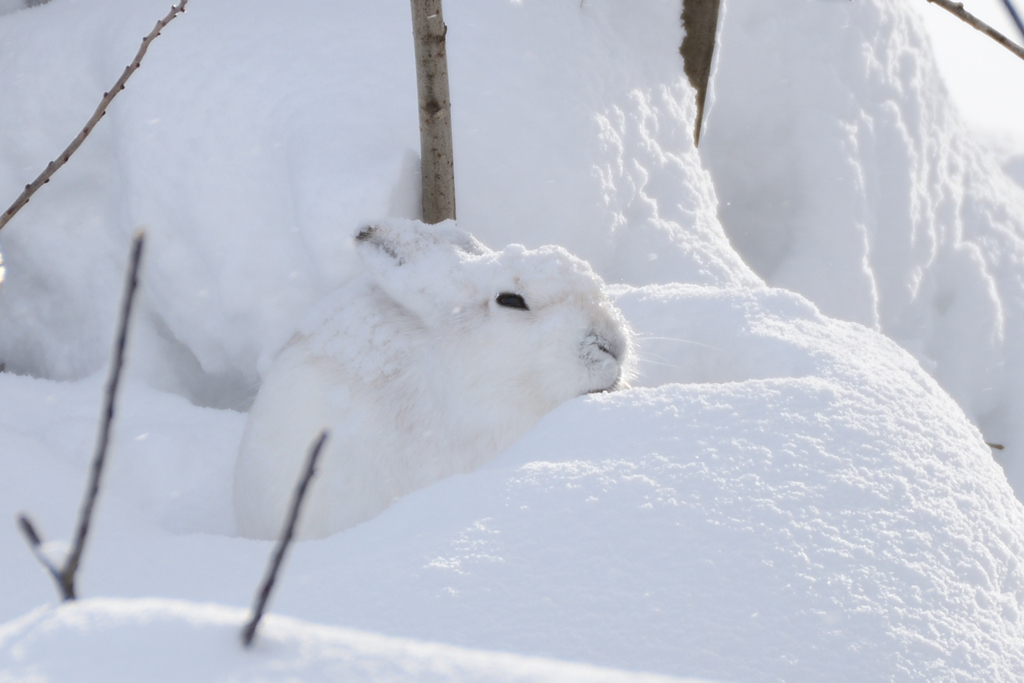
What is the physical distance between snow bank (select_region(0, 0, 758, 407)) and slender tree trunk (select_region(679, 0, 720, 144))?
513mm

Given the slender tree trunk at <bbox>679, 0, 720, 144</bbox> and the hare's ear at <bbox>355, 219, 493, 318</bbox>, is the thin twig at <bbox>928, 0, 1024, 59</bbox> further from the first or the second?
the slender tree trunk at <bbox>679, 0, 720, 144</bbox>

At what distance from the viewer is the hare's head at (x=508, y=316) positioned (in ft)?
7.59

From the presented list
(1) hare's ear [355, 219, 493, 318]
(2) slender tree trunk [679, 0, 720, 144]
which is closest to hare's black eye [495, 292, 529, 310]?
(1) hare's ear [355, 219, 493, 318]

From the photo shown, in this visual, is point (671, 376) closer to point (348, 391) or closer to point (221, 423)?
point (348, 391)

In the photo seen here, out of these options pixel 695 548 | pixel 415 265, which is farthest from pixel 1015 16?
pixel 415 265

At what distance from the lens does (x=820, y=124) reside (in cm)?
469

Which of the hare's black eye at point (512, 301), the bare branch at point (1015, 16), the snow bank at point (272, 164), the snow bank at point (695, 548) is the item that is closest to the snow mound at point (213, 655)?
the snow bank at point (695, 548)

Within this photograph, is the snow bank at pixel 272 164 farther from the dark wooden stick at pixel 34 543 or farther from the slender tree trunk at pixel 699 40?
the dark wooden stick at pixel 34 543

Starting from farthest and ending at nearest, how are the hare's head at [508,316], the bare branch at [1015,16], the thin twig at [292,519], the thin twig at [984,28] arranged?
the hare's head at [508,316] → the thin twig at [984,28] → the bare branch at [1015,16] → the thin twig at [292,519]

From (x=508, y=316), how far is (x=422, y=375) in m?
0.32

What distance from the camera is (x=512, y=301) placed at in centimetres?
241

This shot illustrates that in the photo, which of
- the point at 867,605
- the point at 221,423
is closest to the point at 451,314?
the point at 221,423

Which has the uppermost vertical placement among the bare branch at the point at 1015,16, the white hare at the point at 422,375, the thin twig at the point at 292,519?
the bare branch at the point at 1015,16

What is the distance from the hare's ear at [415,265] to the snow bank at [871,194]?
2583 millimetres
